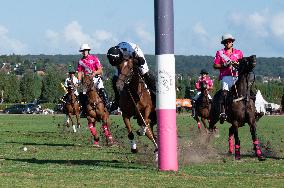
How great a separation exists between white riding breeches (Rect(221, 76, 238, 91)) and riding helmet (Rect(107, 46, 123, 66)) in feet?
13.3

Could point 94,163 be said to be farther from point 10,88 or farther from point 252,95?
point 10,88

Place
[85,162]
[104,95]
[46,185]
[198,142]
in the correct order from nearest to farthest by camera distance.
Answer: [46,185] < [85,162] < [198,142] < [104,95]

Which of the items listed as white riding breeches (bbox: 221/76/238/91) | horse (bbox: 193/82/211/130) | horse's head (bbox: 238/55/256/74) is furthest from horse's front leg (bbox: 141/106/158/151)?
horse (bbox: 193/82/211/130)

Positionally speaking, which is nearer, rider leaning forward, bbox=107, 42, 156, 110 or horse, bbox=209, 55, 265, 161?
rider leaning forward, bbox=107, 42, 156, 110

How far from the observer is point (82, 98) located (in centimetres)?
2469

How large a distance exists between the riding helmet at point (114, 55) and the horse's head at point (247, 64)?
134 inches

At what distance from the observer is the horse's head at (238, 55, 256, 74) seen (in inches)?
701

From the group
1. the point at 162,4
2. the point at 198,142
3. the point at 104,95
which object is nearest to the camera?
the point at 162,4

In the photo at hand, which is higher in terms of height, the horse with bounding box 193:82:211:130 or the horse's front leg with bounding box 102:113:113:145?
the horse with bounding box 193:82:211:130

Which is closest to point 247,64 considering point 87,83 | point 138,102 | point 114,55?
point 138,102

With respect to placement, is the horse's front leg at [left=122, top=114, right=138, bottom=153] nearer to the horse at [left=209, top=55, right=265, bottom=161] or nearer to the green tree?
the horse at [left=209, top=55, right=265, bottom=161]

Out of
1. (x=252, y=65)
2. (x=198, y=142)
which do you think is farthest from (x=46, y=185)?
(x=198, y=142)

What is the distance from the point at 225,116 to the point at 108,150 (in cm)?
416

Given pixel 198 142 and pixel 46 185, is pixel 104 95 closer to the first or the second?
pixel 198 142
